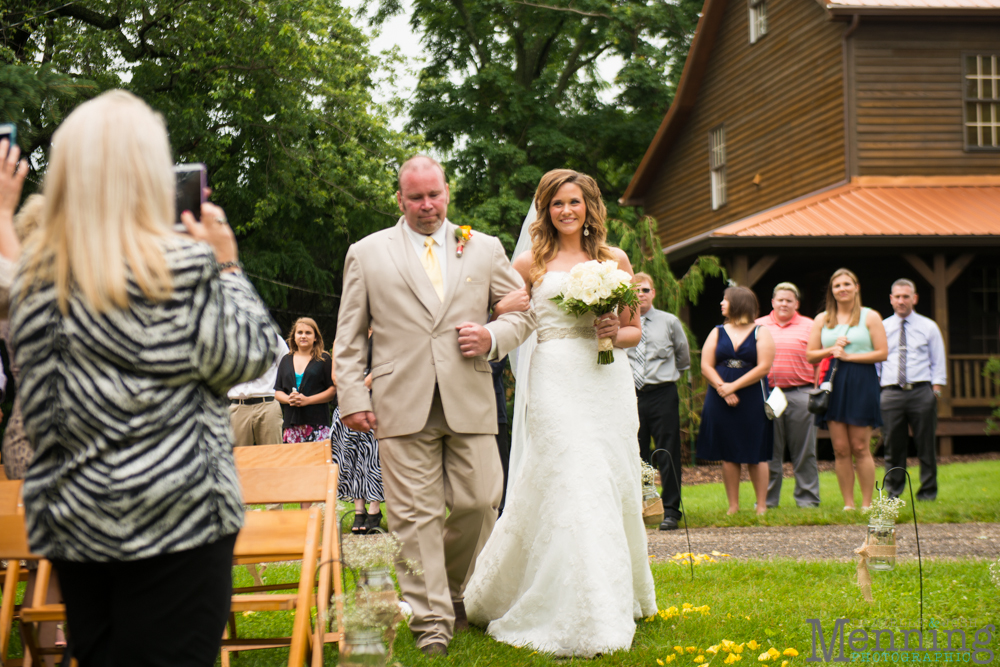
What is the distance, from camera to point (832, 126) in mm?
18359

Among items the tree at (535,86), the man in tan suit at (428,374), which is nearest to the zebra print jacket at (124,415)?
the man in tan suit at (428,374)

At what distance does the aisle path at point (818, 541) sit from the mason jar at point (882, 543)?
1.79 meters

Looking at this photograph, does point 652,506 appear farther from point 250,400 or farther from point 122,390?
point 122,390

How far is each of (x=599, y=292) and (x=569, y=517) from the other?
1.16m

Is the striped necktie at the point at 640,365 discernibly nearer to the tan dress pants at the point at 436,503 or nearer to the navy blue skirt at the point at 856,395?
the navy blue skirt at the point at 856,395

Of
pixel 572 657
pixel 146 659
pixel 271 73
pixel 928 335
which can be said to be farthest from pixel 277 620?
pixel 271 73

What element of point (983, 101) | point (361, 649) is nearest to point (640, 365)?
point (361, 649)

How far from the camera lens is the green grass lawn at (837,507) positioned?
28.4 ft

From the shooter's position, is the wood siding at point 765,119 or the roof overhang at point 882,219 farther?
the wood siding at point 765,119

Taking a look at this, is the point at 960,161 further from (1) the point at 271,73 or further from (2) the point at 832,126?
(1) the point at 271,73

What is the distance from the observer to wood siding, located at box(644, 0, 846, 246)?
735 inches

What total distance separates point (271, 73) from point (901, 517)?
14.5 meters

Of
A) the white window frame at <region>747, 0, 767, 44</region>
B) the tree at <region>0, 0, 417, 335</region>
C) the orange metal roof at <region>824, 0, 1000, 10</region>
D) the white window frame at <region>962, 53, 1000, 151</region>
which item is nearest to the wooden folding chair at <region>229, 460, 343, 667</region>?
the tree at <region>0, 0, 417, 335</region>

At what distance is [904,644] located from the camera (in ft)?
14.0
